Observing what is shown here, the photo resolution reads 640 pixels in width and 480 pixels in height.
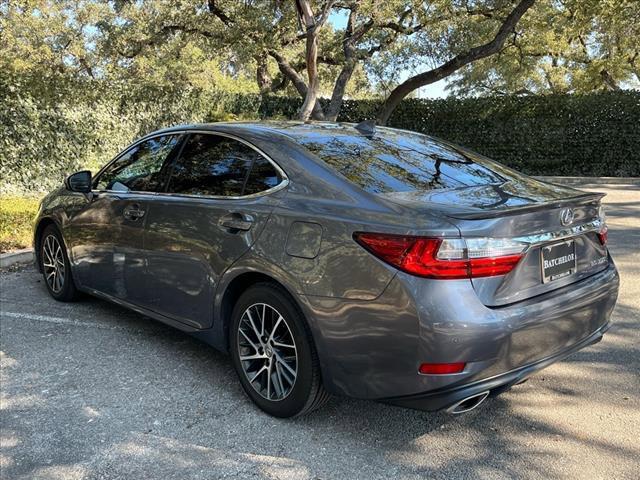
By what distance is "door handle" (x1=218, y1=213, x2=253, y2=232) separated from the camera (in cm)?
319

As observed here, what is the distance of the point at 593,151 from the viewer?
1722 centimetres

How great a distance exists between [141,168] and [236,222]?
55.8 inches

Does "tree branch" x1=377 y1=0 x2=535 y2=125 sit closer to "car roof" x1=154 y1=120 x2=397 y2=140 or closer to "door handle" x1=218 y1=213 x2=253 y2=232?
"car roof" x1=154 y1=120 x2=397 y2=140

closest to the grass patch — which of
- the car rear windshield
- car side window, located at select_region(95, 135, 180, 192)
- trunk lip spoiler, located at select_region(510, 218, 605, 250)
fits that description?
car side window, located at select_region(95, 135, 180, 192)

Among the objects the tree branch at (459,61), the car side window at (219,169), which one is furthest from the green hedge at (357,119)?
the car side window at (219,169)

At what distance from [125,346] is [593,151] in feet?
54.5

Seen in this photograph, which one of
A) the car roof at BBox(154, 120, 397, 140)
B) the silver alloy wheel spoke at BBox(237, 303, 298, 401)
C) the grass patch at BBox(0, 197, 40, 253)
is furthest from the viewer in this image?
the grass patch at BBox(0, 197, 40, 253)

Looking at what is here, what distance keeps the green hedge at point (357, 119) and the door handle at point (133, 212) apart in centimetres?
773

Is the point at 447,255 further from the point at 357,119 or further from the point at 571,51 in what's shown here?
the point at 571,51

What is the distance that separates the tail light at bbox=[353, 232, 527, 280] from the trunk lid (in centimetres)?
4

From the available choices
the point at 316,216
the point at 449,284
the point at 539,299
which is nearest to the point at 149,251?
the point at 316,216

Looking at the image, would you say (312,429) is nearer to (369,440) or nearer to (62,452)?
(369,440)

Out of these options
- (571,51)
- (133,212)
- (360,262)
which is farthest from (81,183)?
(571,51)

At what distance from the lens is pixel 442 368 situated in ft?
8.30
